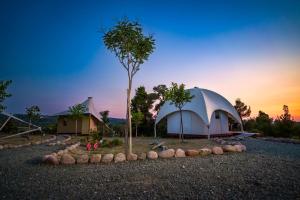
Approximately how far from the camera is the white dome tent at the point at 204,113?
21416 millimetres

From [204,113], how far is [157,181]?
52.4 feet

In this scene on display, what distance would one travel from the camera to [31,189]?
16.5 feet

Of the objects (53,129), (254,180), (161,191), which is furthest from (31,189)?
(53,129)

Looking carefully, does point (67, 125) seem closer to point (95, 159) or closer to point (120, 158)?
point (95, 159)

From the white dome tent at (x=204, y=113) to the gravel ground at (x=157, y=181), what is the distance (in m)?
13.8

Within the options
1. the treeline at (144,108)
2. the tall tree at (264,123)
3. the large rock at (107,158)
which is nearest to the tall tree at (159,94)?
the treeline at (144,108)

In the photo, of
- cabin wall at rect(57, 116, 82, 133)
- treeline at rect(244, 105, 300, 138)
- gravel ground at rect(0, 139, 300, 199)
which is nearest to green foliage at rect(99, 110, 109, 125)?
cabin wall at rect(57, 116, 82, 133)

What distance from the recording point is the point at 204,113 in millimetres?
20578

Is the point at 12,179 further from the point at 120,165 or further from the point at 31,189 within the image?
the point at 120,165

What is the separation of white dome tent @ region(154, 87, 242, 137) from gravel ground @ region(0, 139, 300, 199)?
13786 mm

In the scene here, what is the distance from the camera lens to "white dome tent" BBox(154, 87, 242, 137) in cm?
2142

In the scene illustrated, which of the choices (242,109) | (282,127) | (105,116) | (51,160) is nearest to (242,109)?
(242,109)

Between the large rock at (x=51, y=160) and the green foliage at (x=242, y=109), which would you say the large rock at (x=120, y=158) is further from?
the green foliage at (x=242, y=109)

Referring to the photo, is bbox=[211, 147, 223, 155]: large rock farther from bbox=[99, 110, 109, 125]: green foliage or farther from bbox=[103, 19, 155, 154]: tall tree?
bbox=[99, 110, 109, 125]: green foliage
